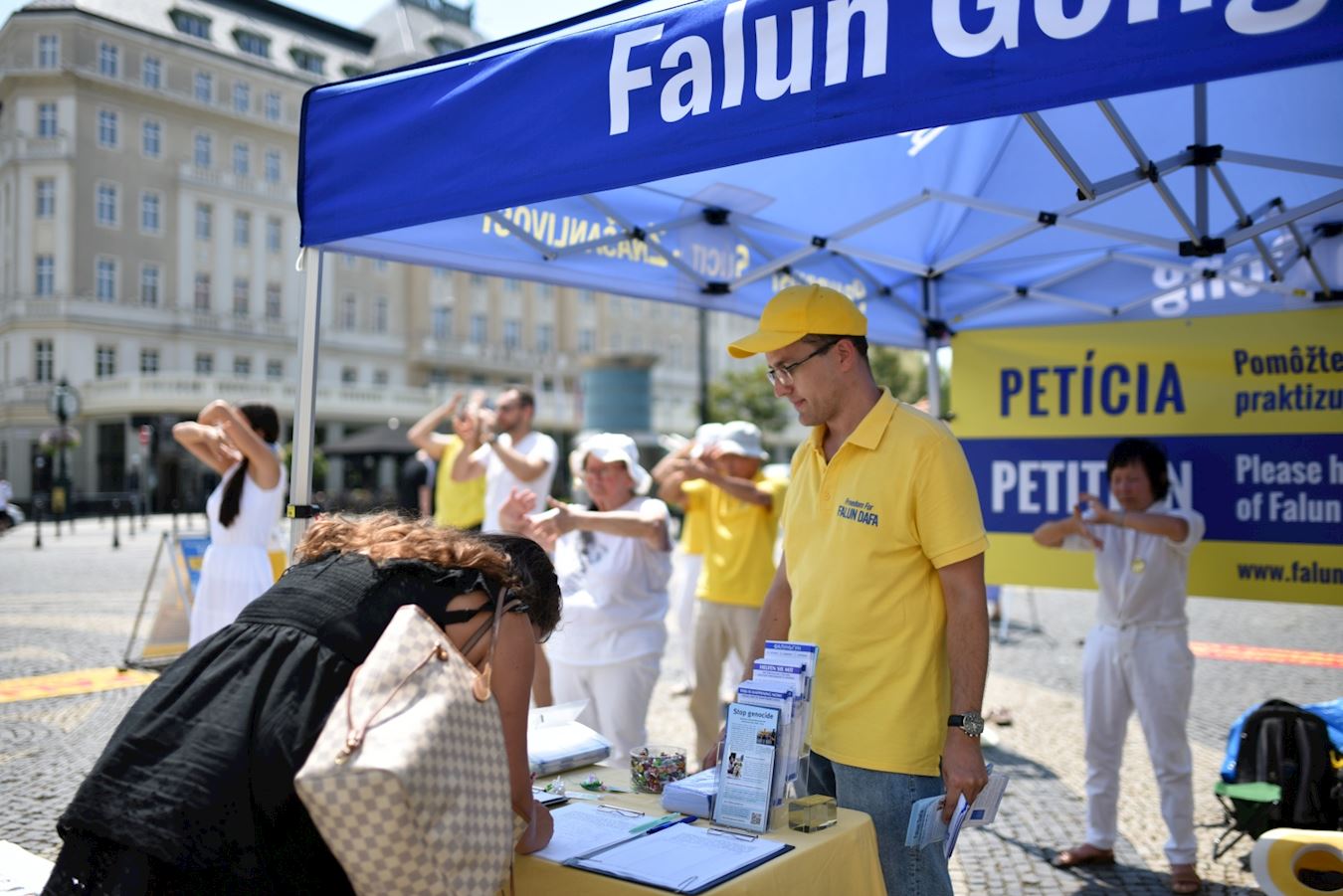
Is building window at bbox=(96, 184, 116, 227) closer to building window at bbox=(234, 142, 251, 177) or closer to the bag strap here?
building window at bbox=(234, 142, 251, 177)

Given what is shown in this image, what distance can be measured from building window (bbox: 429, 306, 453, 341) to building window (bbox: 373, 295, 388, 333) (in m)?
2.58

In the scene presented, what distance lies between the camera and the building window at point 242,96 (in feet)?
181

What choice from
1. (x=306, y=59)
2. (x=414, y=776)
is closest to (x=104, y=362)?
(x=306, y=59)

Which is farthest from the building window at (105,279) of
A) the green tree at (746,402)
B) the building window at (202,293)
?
the green tree at (746,402)

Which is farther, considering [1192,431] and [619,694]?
[1192,431]

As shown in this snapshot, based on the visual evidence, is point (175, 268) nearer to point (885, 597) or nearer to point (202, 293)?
point (202, 293)

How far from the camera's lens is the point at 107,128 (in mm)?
50312

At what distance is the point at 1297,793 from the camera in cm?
432

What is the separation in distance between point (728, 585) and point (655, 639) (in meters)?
1.41

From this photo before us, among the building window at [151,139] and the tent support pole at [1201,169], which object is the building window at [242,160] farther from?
the tent support pole at [1201,169]

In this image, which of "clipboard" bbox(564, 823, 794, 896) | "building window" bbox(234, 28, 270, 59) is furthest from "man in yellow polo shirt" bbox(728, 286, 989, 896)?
"building window" bbox(234, 28, 270, 59)

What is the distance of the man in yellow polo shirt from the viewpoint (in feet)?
8.73

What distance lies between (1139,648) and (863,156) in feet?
7.85

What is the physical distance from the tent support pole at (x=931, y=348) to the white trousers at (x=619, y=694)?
2511 millimetres
